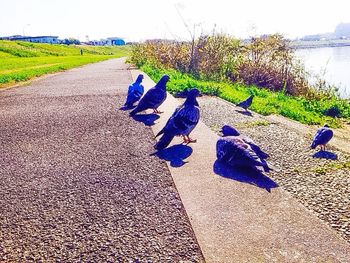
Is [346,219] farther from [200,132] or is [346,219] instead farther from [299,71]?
[299,71]

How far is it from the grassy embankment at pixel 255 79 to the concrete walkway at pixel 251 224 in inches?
231

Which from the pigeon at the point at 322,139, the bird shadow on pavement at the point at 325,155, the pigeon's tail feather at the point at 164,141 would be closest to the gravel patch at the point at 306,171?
the bird shadow on pavement at the point at 325,155

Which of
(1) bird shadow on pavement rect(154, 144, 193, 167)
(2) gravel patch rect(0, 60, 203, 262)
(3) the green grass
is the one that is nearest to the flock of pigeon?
(1) bird shadow on pavement rect(154, 144, 193, 167)

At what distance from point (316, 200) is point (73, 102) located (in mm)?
7914

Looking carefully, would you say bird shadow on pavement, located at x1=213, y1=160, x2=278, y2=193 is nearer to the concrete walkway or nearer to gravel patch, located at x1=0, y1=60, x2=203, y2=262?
the concrete walkway

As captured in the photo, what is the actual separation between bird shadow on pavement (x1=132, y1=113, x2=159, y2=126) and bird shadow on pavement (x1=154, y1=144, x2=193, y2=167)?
1.68 meters

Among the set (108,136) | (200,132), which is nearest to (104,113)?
(108,136)

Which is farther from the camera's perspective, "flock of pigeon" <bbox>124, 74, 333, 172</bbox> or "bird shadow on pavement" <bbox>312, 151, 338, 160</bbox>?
"bird shadow on pavement" <bbox>312, 151, 338, 160</bbox>

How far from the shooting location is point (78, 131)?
6.19 metres

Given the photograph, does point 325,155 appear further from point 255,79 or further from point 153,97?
point 255,79

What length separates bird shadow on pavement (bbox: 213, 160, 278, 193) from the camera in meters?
3.47

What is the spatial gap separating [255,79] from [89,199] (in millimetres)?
13047

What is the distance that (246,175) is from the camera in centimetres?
371

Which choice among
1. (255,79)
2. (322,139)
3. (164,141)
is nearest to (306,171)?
(322,139)
